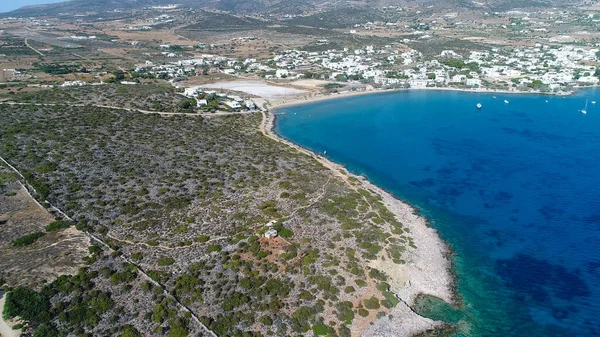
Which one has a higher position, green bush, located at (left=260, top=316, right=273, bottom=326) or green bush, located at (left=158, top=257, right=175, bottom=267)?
green bush, located at (left=158, top=257, right=175, bottom=267)

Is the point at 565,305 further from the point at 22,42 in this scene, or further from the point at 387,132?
the point at 22,42

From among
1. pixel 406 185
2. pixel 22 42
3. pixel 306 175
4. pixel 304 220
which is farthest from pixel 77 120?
pixel 22 42

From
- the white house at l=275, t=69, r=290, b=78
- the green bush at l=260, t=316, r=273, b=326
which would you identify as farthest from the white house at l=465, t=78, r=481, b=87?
the green bush at l=260, t=316, r=273, b=326

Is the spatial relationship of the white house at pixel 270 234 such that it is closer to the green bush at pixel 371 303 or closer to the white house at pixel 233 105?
the green bush at pixel 371 303

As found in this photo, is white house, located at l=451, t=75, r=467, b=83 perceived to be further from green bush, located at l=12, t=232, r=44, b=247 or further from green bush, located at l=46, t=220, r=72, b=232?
green bush, located at l=12, t=232, r=44, b=247

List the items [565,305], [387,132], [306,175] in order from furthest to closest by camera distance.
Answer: [387,132] < [306,175] < [565,305]

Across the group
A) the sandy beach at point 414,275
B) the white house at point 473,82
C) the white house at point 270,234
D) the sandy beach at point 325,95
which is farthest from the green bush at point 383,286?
the white house at point 473,82
